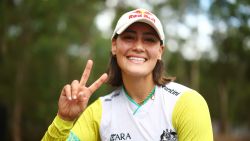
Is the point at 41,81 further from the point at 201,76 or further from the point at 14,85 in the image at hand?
the point at 201,76

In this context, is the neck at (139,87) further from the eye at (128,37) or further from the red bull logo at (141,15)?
the red bull logo at (141,15)

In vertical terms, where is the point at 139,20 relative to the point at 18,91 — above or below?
above

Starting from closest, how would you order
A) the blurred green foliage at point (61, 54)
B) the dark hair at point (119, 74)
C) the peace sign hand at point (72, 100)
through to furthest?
the peace sign hand at point (72, 100) → the dark hair at point (119, 74) → the blurred green foliage at point (61, 54)

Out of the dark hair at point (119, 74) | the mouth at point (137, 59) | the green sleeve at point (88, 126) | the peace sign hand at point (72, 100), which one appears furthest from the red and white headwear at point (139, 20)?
the green sleeve at point (88, 126)

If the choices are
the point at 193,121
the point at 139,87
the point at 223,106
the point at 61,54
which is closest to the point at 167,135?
the point at 193,121

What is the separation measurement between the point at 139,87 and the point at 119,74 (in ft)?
0.95

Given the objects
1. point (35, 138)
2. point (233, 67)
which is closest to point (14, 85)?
point (35, 138)

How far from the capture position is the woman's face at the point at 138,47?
3.54 meters

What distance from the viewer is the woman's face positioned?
11.6 ft

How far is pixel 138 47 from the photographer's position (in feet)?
11.5

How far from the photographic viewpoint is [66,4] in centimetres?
2281

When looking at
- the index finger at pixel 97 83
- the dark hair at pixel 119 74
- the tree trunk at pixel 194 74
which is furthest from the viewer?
the tree trunk at pixel 194 74

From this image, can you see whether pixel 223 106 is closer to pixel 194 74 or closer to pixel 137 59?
pixel 194 74

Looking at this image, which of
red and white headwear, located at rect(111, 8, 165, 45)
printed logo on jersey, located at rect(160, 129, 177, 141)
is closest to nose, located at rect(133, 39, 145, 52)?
red and white headwear, located at rect(111, 8, 165, 45)
